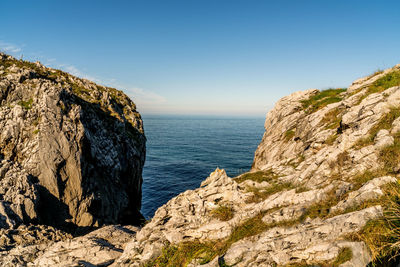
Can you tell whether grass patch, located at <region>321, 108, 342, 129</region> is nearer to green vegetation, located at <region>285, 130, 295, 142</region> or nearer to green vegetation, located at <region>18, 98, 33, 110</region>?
green vegetation, located at <region>285, 130, 295, 142</region>

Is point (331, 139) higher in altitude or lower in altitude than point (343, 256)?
higher

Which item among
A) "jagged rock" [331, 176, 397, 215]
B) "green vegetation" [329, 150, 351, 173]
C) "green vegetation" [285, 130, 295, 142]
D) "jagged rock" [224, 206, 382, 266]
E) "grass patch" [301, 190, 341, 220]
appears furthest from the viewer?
"green vegetation" [285, 130, 295, 142]

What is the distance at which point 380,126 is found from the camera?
10.0m

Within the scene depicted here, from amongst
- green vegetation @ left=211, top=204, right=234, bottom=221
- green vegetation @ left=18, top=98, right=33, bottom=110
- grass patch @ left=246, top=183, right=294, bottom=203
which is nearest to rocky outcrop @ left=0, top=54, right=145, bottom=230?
green vegetation @ left=18, top=98, right=33, bottom=110

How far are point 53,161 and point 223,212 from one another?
68.6ft

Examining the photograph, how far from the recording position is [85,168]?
2366 cm

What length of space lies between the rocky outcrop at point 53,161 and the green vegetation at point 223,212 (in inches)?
670

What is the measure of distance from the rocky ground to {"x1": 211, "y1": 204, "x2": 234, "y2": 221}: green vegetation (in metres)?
0.07

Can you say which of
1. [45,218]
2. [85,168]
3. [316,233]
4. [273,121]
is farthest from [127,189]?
[316,233]

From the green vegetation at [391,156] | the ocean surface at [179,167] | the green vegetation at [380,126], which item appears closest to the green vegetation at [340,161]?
the green vegetation at [380,126]

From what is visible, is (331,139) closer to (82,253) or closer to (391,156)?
(391,156)

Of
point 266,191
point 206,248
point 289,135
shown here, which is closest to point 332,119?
point 289,135

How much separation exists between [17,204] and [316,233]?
22.9 m

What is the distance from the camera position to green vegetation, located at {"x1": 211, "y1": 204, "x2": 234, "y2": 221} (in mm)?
Result: 9461
